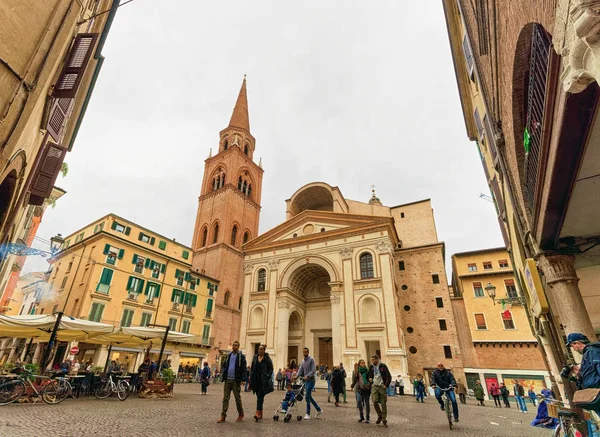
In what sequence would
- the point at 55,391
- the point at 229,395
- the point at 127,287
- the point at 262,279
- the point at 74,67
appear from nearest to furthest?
the point at 229,395 → the point at 74,67 → the point at 55,391 → the point at 127,287 → the point at 262,279

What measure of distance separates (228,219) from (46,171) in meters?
28.5

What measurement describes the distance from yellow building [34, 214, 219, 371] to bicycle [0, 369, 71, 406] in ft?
33.3

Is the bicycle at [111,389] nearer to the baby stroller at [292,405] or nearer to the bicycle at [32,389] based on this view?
the bicycle at [32,389]

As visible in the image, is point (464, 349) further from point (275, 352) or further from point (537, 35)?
point (537, 35)

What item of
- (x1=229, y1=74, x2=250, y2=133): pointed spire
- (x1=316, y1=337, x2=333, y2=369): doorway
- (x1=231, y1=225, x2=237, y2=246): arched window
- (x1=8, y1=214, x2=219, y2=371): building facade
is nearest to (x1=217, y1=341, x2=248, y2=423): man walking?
(x1=8, y1=214, x2=219, y2=371): building facade

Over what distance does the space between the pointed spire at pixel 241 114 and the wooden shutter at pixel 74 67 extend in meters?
40.3

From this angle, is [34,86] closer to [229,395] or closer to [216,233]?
[229,395]

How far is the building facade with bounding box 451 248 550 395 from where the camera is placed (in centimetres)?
2167

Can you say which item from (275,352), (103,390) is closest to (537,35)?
(103,390)

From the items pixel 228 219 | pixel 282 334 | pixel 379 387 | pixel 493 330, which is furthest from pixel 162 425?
pixel 228 219

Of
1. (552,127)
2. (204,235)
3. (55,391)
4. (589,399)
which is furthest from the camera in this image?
(204,235)

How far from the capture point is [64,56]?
6137mm

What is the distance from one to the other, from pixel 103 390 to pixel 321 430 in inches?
313

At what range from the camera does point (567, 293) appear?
4848mm
